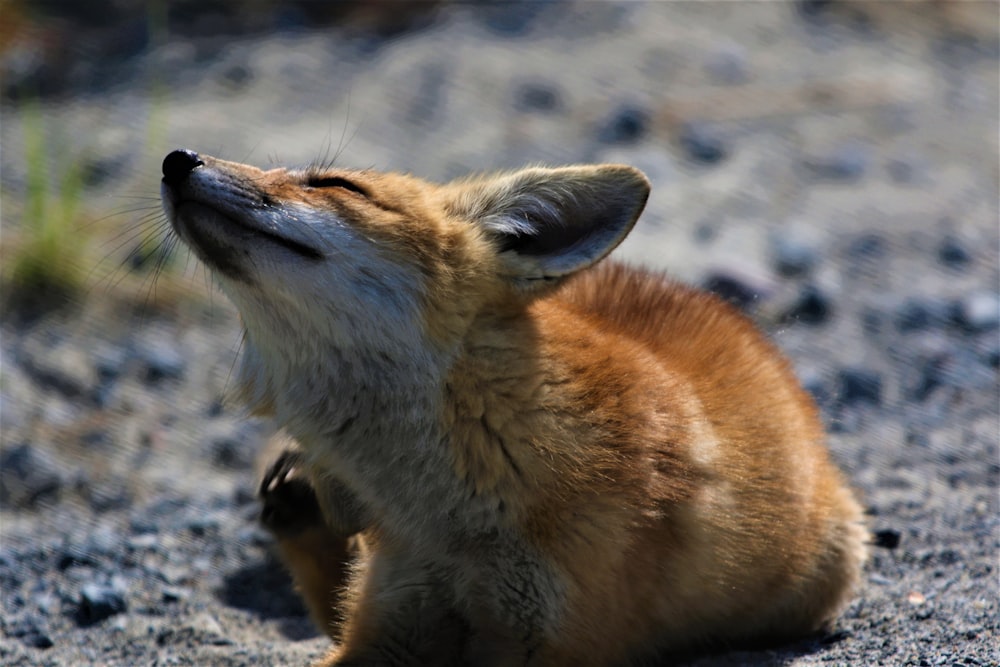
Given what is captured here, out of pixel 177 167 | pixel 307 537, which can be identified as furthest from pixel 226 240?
pixel 307 537

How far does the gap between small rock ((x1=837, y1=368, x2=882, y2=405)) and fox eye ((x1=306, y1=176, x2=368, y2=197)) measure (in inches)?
148

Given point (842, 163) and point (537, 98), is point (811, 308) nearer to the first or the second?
point (842, 163)

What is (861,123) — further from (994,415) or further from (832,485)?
(832,485)

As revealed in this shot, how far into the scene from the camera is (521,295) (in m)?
4.12

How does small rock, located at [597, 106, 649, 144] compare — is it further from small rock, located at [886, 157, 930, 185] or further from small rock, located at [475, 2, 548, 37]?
small rock, located at [886, 157, 930, 185]

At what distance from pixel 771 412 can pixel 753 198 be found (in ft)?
14.6

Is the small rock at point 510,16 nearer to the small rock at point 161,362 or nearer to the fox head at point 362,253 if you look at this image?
the small rock at point 161,362

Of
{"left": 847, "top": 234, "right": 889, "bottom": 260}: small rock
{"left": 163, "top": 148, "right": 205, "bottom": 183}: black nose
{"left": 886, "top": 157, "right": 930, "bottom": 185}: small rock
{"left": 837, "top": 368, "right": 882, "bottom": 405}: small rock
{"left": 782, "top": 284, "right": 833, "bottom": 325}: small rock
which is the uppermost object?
{"left": 163, "top": 148, "right": 205, "bottom": 183}: black nose

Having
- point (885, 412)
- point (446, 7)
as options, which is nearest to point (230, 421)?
point (885, 412)

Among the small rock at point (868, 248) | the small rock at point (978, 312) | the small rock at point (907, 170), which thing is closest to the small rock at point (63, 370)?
the small rock at point (868, 248)

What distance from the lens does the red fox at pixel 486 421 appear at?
3.90m

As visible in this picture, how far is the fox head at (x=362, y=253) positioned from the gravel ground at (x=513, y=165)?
0.82 m

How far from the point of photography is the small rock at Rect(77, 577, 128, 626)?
5016 mm

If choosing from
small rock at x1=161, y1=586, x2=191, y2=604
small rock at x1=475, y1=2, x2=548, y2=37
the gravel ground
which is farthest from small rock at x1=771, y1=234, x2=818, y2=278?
small rock at x1=161, y1=586, x2=191, y2=604
